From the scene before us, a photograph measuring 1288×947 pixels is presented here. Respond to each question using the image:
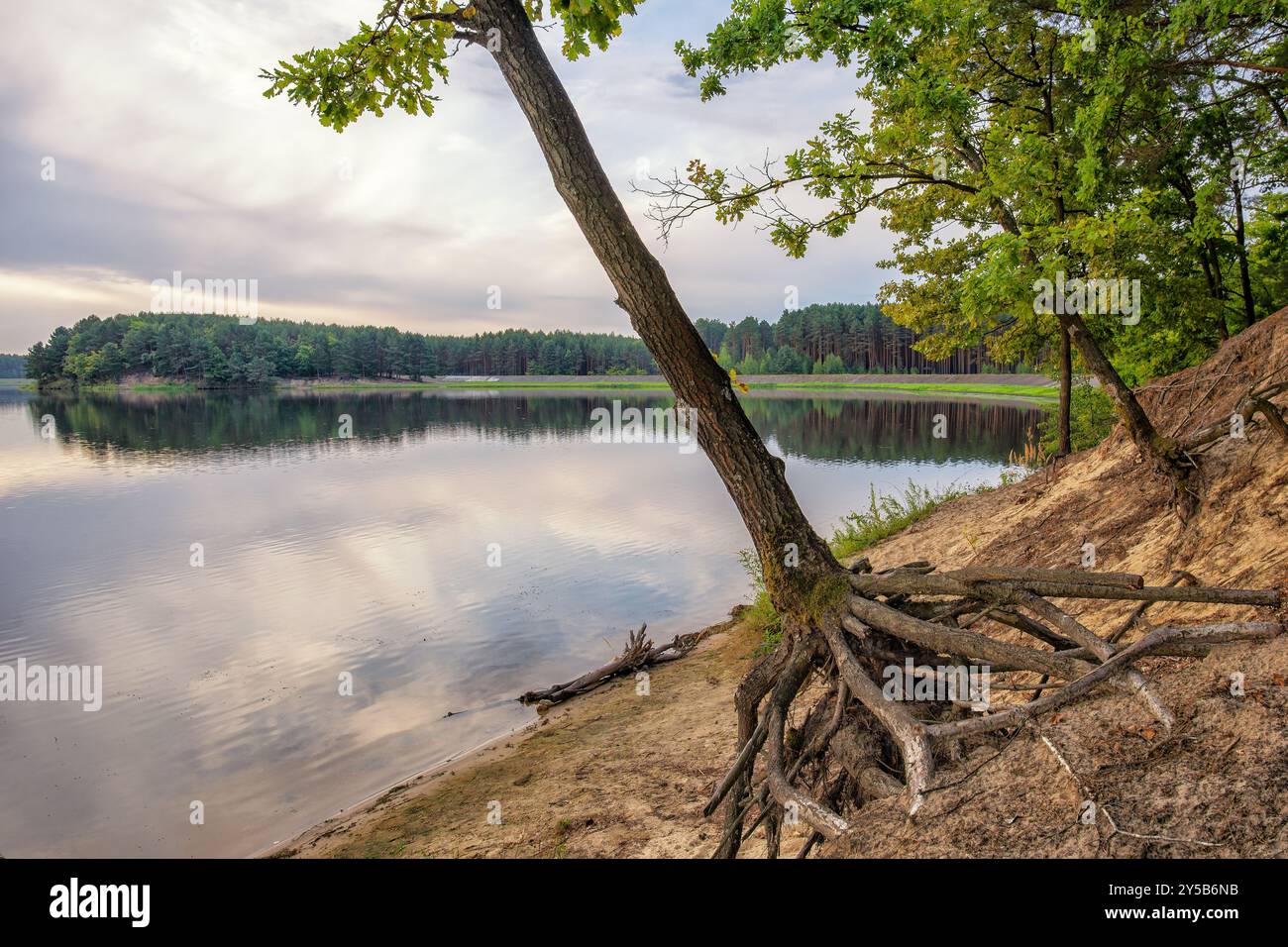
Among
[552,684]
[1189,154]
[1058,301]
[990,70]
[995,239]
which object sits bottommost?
[552,684]

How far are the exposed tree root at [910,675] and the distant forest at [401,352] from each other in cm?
11640

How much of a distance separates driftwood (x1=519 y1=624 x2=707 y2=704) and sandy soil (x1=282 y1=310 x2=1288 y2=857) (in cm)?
36

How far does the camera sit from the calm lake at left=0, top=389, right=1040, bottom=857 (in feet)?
30.8

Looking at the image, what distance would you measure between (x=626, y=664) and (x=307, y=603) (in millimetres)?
8603

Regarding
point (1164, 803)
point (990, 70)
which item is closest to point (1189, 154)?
point (990, 70)

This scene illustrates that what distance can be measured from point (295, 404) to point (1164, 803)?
345 feet

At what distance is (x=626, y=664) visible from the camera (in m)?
12.0

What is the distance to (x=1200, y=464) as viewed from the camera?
6926 millimetres

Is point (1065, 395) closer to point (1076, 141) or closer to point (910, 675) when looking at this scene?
point (1076, 141)

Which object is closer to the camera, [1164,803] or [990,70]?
[1164,803]

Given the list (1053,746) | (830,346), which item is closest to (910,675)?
A: (1053,746)

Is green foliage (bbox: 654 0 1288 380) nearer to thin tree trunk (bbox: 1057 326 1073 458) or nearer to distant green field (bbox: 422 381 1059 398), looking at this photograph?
thin tree trunk (bbox: 1057 326 1073 458)

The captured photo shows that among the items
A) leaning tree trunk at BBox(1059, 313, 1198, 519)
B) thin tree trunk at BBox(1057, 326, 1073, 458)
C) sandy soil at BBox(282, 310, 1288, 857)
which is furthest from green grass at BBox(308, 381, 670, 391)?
leaning tree trunk at BBox(1059, 313, 1198, 519)
